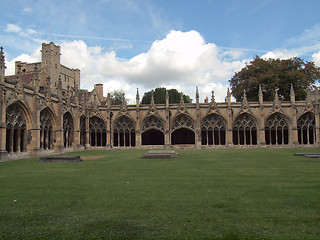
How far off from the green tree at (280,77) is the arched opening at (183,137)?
1244 cm

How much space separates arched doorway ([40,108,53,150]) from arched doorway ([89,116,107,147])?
8818 millimetres

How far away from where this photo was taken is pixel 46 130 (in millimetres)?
23797

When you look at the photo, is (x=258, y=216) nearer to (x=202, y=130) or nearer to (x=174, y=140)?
(x=202, y=130)

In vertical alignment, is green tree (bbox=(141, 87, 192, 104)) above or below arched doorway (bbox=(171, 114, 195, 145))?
above

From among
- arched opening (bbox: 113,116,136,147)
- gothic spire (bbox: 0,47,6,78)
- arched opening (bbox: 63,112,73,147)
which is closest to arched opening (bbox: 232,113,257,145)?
arched opening (bbox: 113,116,136,147)

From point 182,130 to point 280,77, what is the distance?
1786 cm

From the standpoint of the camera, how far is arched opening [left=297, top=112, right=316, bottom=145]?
31078mm

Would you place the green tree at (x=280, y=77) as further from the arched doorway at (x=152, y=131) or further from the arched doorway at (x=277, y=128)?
the arched doorway at (x=152, y=131)

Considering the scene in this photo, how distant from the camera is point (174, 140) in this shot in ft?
116

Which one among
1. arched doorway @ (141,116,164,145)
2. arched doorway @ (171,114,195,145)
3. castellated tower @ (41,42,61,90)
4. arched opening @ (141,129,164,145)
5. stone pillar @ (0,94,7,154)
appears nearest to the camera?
stone pillar @ (0,94,7,154)

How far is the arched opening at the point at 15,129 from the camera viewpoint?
1911cm

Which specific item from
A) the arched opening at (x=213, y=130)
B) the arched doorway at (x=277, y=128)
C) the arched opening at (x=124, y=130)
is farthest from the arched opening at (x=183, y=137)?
the arched doorway at (x=277, y=128)

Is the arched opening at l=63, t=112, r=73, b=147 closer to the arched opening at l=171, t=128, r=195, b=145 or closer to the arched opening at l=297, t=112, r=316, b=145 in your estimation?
the arched opening at l=171, t=128, r=195, b=145

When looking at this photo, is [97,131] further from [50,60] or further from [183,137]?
[50,60]
